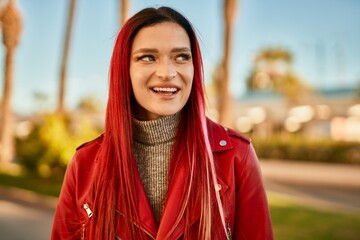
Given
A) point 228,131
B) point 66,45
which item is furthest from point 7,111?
point 228,131

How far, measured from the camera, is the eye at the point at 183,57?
170cm

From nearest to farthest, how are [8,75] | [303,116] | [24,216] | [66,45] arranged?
[24,216]
[8,75]
[66,45]
[303,116]

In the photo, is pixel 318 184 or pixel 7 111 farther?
pixel 7 111

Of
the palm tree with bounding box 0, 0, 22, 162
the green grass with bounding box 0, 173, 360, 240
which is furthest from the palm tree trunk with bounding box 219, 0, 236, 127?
the palm tree with bounding box 0, 0, 22, 162

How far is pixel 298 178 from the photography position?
15547mm

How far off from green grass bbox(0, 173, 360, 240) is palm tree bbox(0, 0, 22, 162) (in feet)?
Answer: 33.2

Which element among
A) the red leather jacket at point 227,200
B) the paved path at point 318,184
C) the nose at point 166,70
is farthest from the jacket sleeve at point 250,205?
the paved path at point 318,184

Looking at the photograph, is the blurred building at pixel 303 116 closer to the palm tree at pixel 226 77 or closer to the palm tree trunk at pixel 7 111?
the palm tree trunk at pixel 7 111

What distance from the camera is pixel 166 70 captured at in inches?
65.3

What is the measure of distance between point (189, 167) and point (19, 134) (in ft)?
43.5

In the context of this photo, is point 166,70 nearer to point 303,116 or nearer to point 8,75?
point 8,75

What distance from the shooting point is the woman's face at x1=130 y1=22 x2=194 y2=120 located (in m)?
1.68

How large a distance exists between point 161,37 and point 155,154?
0.46 metres

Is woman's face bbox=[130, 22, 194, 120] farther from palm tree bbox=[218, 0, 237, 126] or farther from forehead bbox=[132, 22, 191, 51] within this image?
palm tree bbox=[218, 0, 237, 126]
